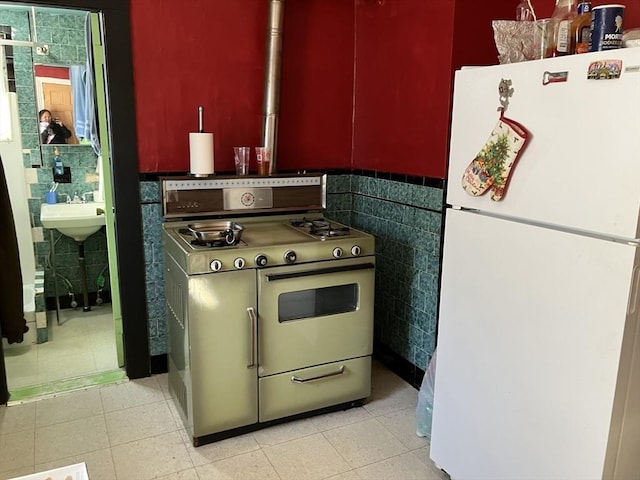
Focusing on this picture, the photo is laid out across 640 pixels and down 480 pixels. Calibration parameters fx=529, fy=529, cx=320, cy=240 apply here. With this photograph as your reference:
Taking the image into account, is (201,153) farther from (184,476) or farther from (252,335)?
(184,476)

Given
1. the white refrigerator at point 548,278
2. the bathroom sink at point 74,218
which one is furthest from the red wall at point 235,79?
the white refrigerator at point 548,278

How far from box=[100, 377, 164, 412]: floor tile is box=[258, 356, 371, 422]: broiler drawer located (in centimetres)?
67

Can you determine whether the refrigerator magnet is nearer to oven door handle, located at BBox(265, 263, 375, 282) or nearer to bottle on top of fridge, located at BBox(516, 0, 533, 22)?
bottle on top of fridge, located at BBox(516, 0, 533, 22)

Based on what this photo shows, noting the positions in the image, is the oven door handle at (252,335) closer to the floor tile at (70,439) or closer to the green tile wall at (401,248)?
the floor tile at (70,439)

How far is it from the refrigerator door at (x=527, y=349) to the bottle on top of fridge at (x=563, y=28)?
1.84ft

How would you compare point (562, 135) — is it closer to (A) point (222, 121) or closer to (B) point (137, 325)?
(A) point (222, 121)

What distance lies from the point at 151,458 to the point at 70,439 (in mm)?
423

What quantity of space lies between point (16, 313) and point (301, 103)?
1910 mm

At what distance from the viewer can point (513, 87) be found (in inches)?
63.5

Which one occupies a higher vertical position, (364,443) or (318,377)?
(318,377)

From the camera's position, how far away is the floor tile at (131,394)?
2.65 m

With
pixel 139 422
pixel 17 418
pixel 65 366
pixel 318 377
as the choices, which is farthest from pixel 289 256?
pixel 65 366

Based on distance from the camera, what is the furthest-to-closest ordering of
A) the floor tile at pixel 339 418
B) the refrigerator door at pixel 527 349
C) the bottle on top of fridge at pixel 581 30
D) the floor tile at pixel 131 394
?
1. the floor tile at pixel 131 394
2. the floor tile at pixel 339 418
3. the bottle on top of fridge at pixel 581 30
4. the refrigerator door at pixel 527 349

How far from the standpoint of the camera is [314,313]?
96.4 inches
